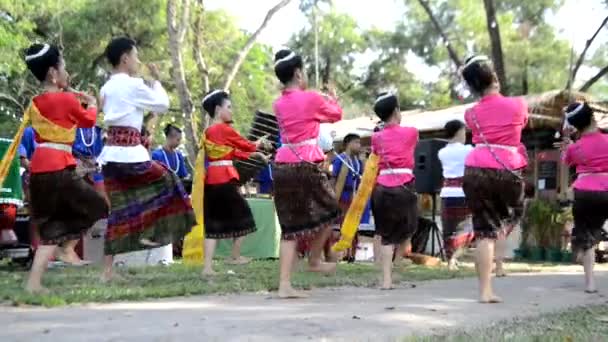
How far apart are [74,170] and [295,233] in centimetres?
167

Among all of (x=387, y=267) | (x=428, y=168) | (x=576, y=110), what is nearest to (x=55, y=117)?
(x=387, y=267)

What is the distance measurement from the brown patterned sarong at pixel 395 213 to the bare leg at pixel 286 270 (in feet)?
4.09

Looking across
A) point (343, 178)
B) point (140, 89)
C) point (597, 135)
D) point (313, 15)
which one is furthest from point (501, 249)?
point (313, 15)

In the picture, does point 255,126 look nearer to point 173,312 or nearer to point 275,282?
point 275,282

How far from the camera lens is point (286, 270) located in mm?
5391

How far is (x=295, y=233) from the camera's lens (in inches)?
219

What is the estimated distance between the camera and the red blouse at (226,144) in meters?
7.30

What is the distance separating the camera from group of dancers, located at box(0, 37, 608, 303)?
17.7ft

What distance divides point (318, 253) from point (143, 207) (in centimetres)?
150

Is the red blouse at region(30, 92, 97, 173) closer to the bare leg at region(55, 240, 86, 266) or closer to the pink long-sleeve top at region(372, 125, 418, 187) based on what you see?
the bare leg at region(55, 240, 86, 266)

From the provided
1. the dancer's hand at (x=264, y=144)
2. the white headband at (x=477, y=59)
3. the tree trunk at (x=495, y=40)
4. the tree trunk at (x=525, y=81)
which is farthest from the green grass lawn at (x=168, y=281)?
the tree trunk at (x=525, y=81)

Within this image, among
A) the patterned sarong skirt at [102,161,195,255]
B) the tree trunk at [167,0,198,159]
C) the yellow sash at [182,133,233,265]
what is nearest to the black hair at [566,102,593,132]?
the yellow sash at [182,133,233,265]

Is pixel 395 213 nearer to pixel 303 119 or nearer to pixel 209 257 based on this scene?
pixel 303 119

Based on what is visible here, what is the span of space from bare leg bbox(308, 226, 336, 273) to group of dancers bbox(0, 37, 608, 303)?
14mm
